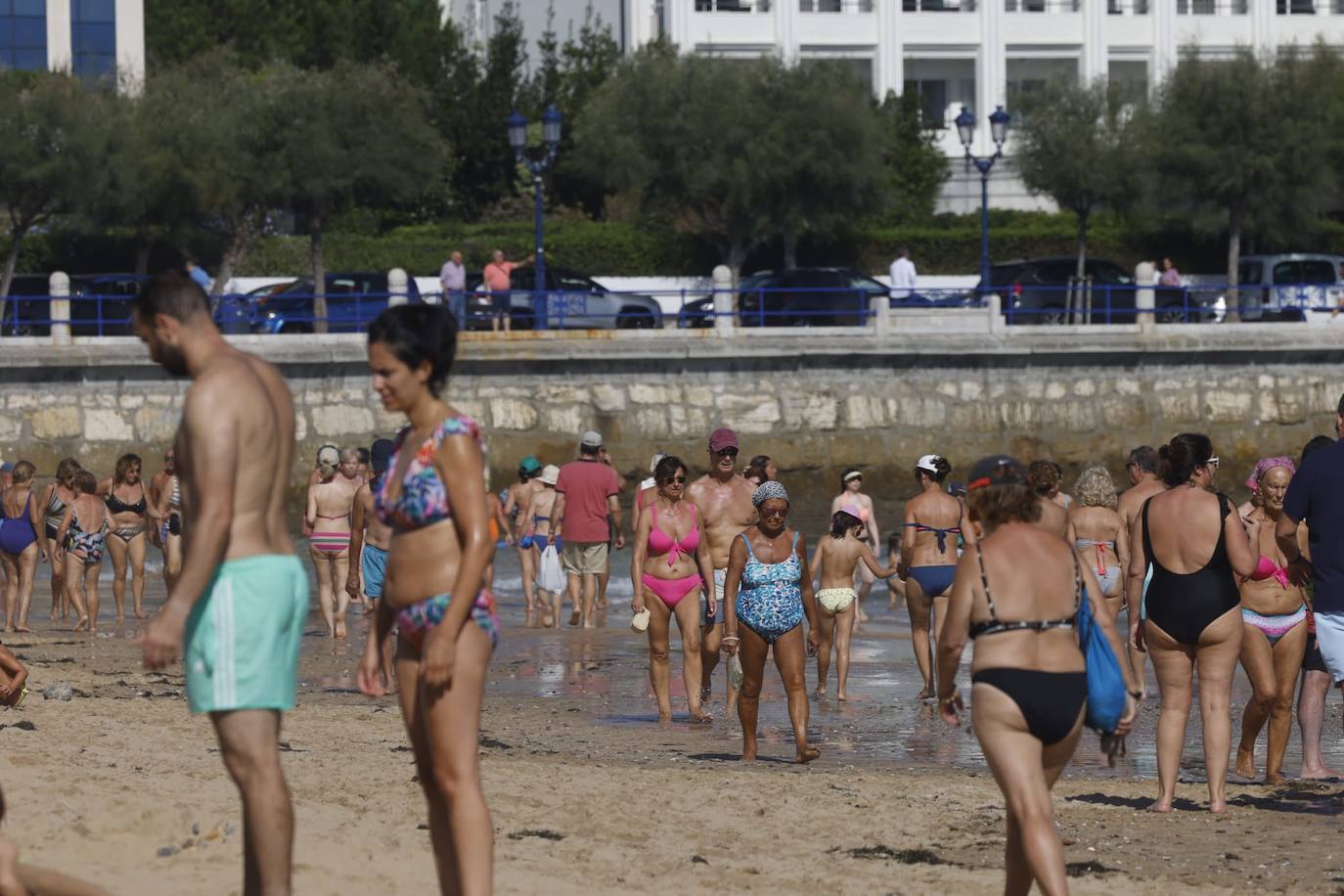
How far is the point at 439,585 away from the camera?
546cm

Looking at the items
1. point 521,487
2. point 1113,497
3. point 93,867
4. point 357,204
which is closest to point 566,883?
point 93,867

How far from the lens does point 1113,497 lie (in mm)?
12469

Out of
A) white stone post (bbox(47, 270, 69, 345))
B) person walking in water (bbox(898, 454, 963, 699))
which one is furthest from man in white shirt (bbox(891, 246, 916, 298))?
person walking in water (bbox(898, 454, 963, 699))

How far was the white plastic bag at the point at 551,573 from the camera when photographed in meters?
17.5

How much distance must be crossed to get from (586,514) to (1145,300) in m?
16.8

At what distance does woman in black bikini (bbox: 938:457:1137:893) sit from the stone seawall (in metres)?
22.6

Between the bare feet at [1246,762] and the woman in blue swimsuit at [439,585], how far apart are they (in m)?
5.27

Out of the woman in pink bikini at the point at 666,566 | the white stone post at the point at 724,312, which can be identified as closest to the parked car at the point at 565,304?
the white stone post at the point at 724,312

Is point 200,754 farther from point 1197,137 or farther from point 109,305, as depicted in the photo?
point 1197,137

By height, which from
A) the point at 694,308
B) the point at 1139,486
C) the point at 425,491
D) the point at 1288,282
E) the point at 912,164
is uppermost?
the point at 912,164

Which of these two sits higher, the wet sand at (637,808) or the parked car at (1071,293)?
the parked car at (1071,293)

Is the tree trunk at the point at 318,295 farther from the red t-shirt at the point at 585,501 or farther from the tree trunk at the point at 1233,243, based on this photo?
the tree trunk at the point at 1233,243

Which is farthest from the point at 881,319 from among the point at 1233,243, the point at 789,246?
the point at 1233,243

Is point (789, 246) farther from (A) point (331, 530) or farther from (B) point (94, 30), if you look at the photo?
(A) point (331, 530)
